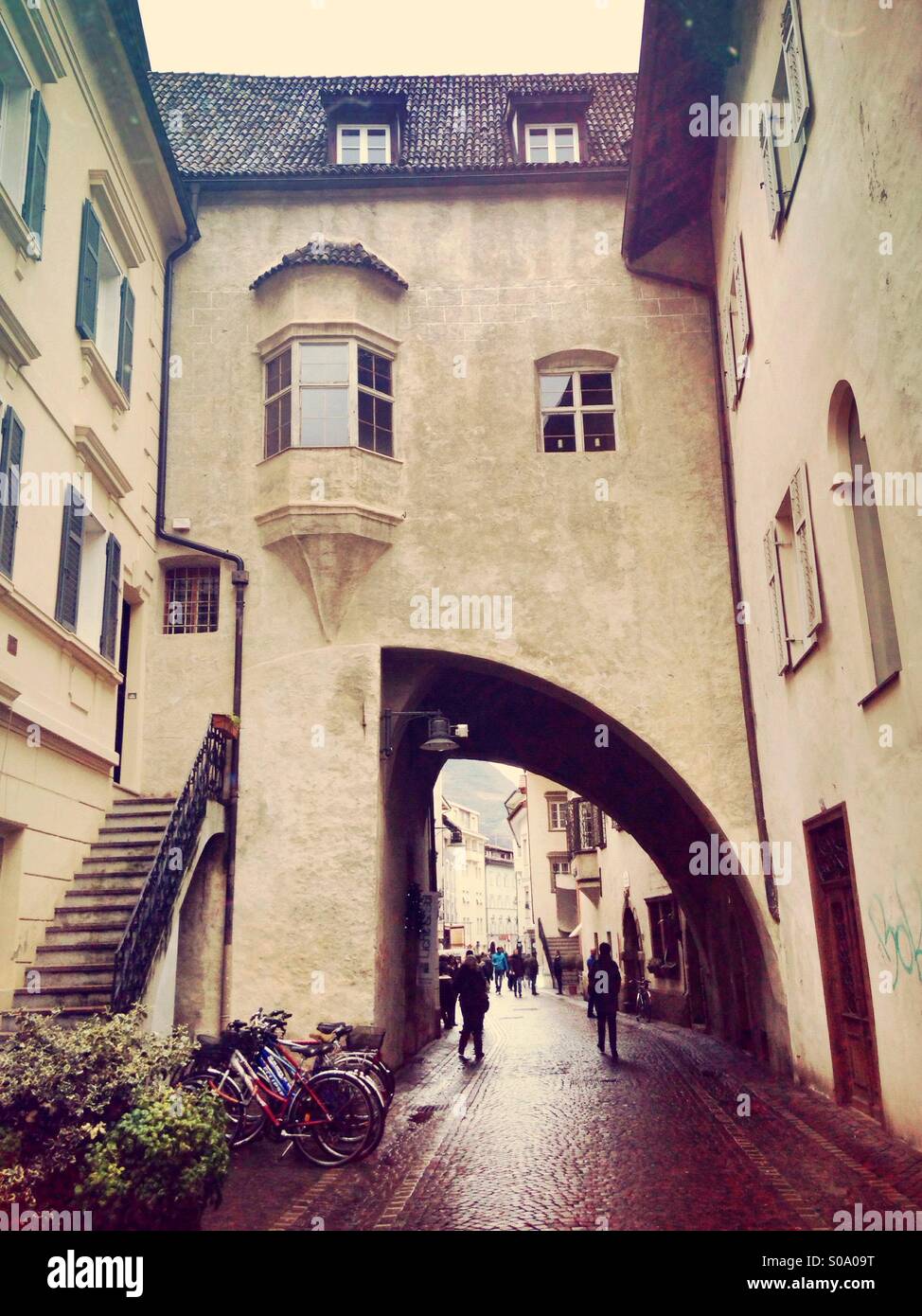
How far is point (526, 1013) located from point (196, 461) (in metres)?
21.1

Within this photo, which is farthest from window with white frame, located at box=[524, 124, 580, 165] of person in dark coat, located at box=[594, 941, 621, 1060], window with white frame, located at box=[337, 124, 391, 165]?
person in dark coat, located at box=[594, 941, 621, 1060]

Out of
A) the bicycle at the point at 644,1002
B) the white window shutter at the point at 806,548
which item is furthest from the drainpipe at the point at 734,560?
the bicycle at the point at 644,1002

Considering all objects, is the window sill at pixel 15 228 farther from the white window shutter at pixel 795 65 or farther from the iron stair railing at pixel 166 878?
the white window shutter at pixel 795 65

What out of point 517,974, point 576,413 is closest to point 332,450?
point 576,413

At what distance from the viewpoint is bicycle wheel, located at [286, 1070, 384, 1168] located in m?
10.1

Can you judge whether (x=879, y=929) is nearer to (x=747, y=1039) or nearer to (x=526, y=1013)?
(x=747, y=1039)

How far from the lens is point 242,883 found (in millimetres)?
15023

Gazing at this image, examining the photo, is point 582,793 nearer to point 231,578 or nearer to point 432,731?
point 432,731

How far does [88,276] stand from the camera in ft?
42.7

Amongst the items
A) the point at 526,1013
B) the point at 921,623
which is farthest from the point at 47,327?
the point at 526,1013

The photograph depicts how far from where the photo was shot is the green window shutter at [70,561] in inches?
473

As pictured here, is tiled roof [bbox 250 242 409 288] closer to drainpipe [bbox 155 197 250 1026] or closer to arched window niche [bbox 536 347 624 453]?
drainpipe [bbox 155 197 250 1026]

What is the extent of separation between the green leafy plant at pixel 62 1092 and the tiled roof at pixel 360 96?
13611 mm

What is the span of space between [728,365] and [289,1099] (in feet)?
36.6
